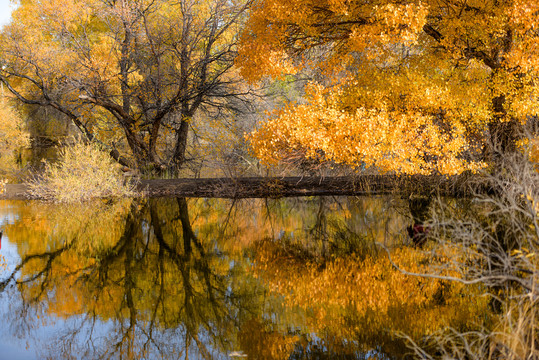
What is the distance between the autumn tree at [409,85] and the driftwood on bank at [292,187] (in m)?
1.84

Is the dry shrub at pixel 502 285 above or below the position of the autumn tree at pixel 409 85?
below

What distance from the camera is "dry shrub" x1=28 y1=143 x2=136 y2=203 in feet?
49.5

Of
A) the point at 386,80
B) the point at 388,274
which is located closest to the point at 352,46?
the point at 386,80

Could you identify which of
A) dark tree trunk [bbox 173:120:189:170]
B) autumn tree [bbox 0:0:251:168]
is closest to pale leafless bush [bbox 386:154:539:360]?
autumn tree [bbox 0:0:251:168]

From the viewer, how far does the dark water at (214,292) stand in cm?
502

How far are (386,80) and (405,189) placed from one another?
4096 mm

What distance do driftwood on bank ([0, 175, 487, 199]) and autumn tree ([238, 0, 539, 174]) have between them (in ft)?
6.03

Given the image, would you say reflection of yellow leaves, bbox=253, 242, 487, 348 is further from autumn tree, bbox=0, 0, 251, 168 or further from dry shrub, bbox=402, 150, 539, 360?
autumn tree, bbox=0, 0, 251, 168

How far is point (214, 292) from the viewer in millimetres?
6742

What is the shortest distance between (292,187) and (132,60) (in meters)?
8.02

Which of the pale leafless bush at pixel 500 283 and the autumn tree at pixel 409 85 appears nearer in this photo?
the pale leafless bush at pixel 500 283

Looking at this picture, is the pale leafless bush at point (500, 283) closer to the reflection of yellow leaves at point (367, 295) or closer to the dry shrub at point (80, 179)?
the reflection of yellow leaves at point (367, 295)

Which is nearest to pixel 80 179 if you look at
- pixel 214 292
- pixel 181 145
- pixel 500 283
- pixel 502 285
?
pixel 181 145

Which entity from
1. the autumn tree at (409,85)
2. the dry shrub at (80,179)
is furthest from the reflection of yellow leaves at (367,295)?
the dry shrub at (80,179)
